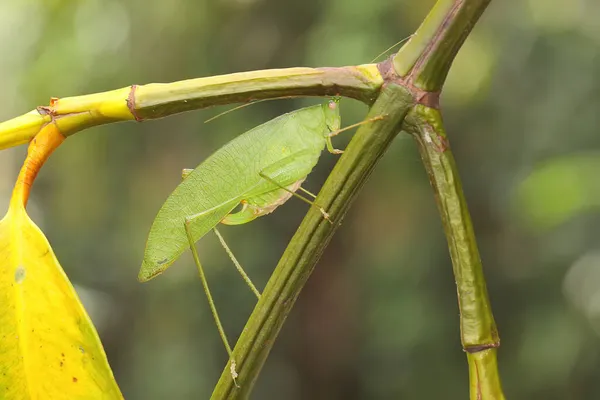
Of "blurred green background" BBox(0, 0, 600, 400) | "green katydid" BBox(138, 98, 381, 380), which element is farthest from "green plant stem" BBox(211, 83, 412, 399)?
"blurred green background" BBox(0, 0, 600, 400)

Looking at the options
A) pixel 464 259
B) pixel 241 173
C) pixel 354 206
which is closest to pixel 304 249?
pixel 464 259

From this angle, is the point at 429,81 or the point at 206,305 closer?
the point at 429,81

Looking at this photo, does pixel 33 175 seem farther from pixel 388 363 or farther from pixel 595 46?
pixel 388 363

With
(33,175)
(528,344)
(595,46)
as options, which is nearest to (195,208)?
(33,175)

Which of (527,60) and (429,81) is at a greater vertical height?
(527,60)

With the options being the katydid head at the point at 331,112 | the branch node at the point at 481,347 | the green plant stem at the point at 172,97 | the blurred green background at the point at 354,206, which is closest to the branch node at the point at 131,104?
the green plant stem at the point at 172,97

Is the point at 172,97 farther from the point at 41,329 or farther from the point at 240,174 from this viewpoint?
the point at 240,174
